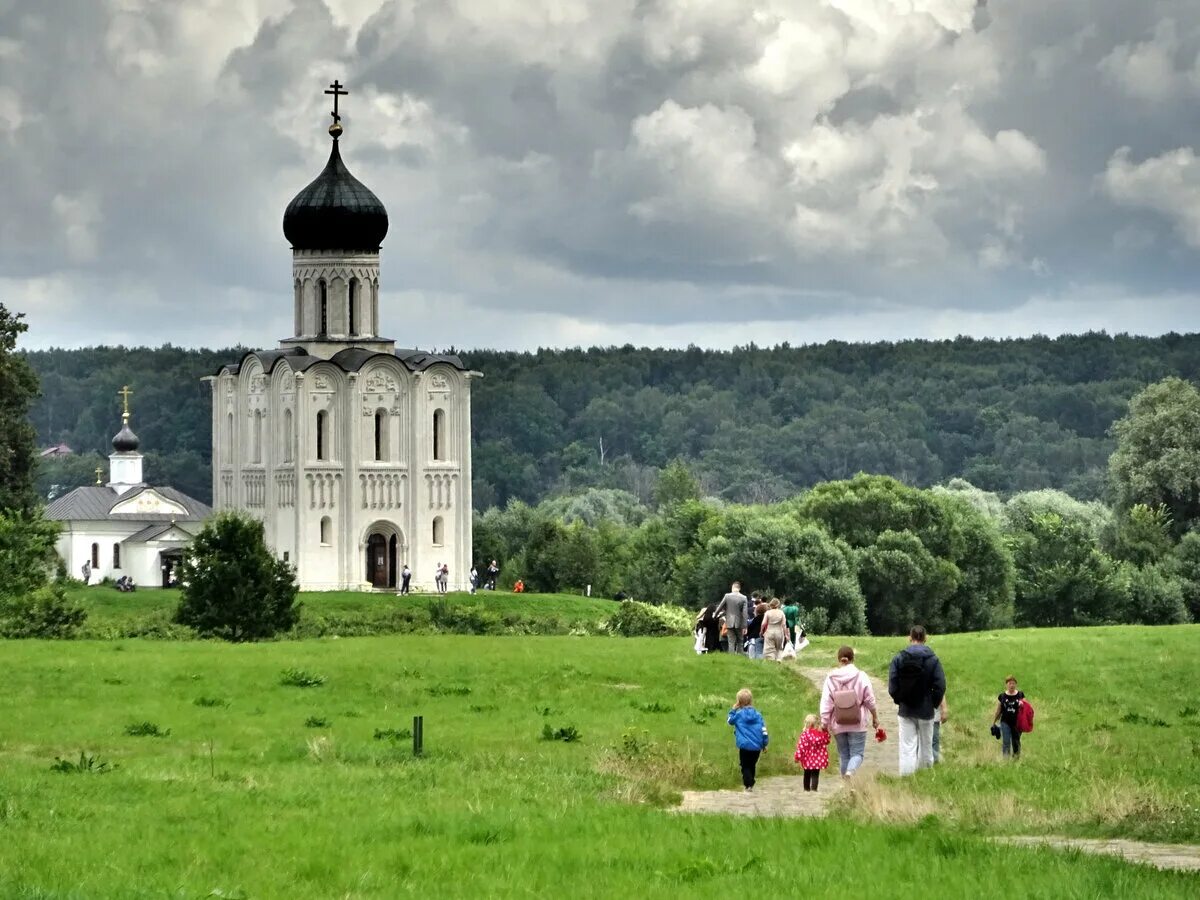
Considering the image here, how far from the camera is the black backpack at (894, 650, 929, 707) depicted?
921 inches

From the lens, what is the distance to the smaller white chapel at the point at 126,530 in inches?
3878

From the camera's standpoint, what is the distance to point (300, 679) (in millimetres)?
33188

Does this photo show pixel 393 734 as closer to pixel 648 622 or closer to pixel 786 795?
pixel 786 795

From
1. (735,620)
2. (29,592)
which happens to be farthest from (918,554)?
(735,620)

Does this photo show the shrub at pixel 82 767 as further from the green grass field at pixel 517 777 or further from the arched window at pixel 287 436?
the arched window at pixel 287 436

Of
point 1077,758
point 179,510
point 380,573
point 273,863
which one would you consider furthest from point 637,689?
point 179,510

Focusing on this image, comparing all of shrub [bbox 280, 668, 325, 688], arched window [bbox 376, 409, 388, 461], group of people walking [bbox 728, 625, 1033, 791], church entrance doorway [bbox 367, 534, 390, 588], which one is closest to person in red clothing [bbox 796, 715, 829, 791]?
group of people walking [bbox 728, 625, 1033, 791]

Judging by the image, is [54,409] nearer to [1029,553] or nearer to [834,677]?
[1029,553]

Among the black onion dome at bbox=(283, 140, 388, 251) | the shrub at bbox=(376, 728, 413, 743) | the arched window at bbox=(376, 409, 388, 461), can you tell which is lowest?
the shrub at bbox=(376, 728, 413, 743)

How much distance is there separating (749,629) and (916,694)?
53.2 ft

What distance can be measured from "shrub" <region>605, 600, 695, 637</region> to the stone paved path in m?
32.8

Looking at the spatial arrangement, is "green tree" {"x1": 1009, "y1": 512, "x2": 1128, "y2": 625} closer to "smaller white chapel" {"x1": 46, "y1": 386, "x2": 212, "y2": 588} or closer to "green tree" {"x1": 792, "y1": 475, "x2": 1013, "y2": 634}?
"green tree" {"x1": 792, "y1": 475, "x2": 1013, "y2": 634}

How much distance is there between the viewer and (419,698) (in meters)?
32.3

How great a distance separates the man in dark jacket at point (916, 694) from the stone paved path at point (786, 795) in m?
0.50
